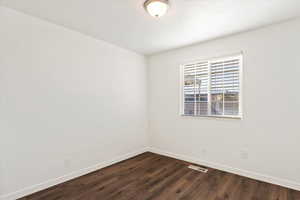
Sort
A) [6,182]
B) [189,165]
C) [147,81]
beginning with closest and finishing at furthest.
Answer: [6,182], [189,165], [147,81]

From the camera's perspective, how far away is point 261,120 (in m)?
2.46

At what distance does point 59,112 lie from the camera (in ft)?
7.92

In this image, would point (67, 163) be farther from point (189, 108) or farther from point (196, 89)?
point (196, 89)

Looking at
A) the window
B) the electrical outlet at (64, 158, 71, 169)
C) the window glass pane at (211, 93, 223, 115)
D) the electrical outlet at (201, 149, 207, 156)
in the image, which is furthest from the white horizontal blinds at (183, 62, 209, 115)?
the electrical outlet at (64, 158, 71, 169)

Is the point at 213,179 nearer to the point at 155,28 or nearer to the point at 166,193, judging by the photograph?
the point at 166,193

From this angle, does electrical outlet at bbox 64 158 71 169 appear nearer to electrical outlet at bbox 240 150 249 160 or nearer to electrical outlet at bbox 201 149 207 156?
electrical outlet at bbox 201 149 207 156

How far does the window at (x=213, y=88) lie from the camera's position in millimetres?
2793

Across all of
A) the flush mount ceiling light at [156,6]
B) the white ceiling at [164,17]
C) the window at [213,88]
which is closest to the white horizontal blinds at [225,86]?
the window at [213,88]

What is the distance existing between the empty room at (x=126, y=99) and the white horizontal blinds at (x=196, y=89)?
22 millimetres

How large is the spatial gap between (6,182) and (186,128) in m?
3.09

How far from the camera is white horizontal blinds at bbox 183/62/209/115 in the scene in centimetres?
319

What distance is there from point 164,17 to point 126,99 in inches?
76.8

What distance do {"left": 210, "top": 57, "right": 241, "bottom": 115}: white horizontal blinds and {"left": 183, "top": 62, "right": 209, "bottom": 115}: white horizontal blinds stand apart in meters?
0.15

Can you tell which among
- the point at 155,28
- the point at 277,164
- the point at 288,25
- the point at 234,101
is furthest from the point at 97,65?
the point at 277,164
